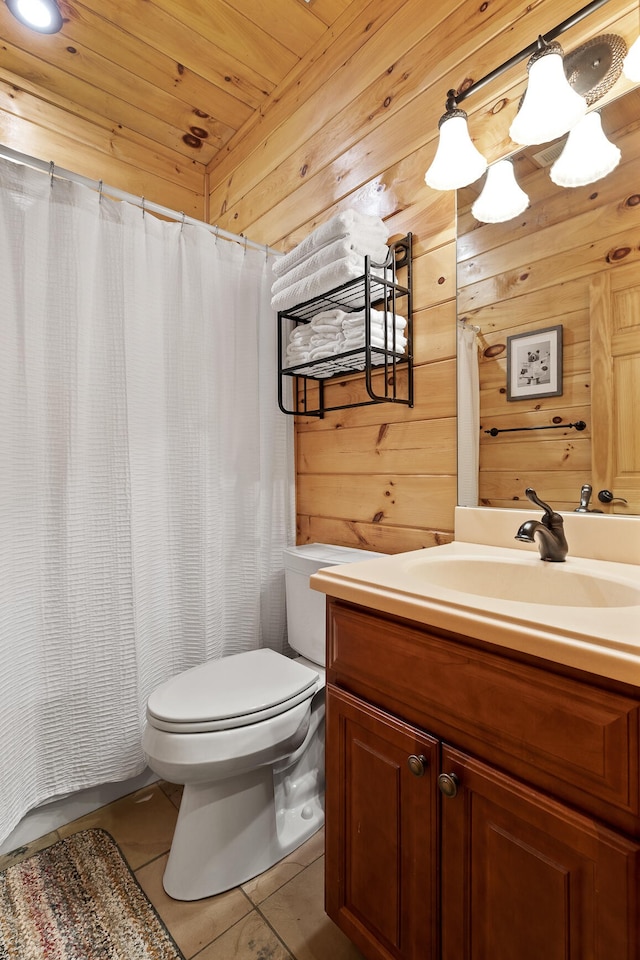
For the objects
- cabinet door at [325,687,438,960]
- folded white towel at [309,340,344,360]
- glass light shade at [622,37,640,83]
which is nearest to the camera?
cabinet door at [325,687,438,960]

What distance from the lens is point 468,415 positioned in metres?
1.24

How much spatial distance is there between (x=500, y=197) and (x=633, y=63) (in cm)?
32

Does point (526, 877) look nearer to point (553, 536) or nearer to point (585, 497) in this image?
point (553, 536)

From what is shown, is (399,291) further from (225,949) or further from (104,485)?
(225,949)

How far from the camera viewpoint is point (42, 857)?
1.23 meters

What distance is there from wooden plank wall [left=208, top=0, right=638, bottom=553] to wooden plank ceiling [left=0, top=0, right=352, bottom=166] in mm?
112

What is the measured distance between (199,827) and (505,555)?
3.33 feet

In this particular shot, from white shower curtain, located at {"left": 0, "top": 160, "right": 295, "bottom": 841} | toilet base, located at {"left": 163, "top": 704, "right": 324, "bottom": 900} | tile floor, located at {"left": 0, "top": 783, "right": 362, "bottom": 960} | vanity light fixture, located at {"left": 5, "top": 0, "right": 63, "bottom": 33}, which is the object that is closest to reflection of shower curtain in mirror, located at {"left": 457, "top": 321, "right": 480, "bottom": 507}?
white shower curtain, located at {"left": 0, "top": 160, "right": 295, "bottom": 841}

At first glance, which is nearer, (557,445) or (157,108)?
(557,445)

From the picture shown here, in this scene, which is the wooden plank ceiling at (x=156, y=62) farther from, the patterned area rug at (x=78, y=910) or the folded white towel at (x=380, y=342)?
the patterned area rug at (x=78, y=910)

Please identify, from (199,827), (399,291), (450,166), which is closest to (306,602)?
(199,827)

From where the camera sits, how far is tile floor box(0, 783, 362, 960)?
38.7 inches

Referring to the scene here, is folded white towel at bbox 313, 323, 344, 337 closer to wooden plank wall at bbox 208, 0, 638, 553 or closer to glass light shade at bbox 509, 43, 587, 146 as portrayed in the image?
wooden plank wall at bbox 208, 0, 638, 553

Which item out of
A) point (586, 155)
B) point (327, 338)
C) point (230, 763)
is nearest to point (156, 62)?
point (327, 338)
